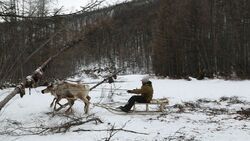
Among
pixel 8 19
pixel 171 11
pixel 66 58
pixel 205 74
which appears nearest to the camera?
pixel 8 19

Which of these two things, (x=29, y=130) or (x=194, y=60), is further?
(x=194, y=60)

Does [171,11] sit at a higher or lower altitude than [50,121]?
higher

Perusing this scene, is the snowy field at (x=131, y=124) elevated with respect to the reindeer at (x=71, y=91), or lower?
lower

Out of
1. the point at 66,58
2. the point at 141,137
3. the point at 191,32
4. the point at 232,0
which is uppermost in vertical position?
the point at 232,0

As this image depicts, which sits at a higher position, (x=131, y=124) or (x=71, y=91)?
(x=71, y=91)

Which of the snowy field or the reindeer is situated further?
the reindeer

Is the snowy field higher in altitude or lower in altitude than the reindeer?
lower

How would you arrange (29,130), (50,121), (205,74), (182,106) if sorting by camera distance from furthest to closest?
(205,74), (182,106), (50,121), (29,130)

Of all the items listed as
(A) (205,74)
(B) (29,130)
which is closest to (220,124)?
(B) (29,130)

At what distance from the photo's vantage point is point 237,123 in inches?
466

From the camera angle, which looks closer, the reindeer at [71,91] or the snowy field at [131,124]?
the snowy field at [131,124]

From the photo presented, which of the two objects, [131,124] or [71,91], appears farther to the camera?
[71,91]

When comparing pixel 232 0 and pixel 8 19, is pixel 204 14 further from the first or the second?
pixel 8 19

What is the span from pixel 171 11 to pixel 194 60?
5291mm
